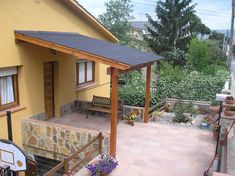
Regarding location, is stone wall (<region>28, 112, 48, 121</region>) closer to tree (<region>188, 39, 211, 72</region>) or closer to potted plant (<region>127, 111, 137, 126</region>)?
potted plant (<region>127, 111, 137, 126</region>)

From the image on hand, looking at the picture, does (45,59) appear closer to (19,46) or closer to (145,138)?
(19,46)

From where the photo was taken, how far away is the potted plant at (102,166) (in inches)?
305

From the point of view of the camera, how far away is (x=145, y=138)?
11.0 meters

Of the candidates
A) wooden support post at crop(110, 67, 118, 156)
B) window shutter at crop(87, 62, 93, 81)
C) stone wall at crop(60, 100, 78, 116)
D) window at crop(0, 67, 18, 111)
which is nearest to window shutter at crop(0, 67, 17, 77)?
window at crop(0, 67, 18, 111)

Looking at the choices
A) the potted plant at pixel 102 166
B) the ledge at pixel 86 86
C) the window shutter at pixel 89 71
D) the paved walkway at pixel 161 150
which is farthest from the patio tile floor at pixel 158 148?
the window shutter at pixel 89 71

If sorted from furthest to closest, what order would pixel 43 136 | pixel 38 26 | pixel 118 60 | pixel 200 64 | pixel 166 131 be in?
pixel 200 64 → pixel 166 131 → pixel 38 26 → pixel 43 136 → pixel 118 60

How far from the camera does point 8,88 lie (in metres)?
9.59

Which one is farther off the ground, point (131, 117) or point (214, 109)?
point (214, 109)

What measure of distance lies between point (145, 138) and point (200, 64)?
47.2 ft

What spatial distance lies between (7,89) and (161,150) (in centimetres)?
589

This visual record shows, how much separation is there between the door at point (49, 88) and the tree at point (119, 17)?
56.0ft

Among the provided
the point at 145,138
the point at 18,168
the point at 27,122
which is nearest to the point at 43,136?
the point at 27,122

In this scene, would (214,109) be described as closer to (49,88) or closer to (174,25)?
(49,88)

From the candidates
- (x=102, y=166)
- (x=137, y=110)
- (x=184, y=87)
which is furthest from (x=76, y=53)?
(x=184, y=87)
